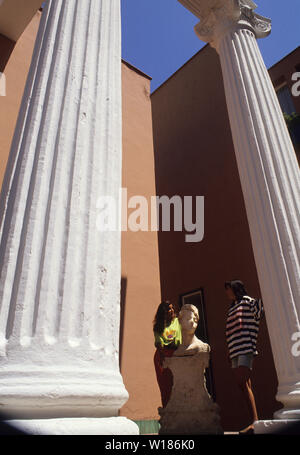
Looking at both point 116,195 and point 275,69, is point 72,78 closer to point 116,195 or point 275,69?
point 116,195

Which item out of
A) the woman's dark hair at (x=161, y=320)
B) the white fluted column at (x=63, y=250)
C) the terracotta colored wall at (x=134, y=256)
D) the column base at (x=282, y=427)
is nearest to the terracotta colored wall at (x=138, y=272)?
the terracotta colored wall at (x=134, y=256)

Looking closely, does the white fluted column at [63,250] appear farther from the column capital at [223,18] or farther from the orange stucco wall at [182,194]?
the column capital at [223,18]

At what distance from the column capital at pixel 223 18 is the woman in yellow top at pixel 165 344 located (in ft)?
15.7

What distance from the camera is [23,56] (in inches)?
283

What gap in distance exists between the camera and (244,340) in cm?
410

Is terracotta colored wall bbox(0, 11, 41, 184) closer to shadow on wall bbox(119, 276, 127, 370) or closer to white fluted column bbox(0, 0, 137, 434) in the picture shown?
shadow on wall bbox(119, 276, 127, 370)

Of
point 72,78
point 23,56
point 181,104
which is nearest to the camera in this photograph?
point 72,78

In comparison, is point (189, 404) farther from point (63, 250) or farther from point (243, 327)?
point (63, 250)

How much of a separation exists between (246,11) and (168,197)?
5.94 m

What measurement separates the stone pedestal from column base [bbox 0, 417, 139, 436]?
6.11 ft

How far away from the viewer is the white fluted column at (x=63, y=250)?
1841 millimetres

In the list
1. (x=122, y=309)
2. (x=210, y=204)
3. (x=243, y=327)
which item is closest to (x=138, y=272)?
(x=122, y=309)

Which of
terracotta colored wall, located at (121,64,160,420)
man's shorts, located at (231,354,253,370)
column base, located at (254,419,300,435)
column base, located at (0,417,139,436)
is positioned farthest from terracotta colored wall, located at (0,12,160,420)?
column base, located at (0,417,139,436)
